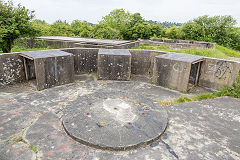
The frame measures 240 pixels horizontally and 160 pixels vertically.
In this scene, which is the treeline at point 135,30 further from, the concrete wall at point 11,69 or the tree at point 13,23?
the concrete wall at point 11,69

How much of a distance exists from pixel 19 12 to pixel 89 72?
5331mm

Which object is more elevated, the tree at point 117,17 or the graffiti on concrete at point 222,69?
the tree at point 117,17

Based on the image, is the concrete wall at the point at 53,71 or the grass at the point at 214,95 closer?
the grass at the point at 214,95

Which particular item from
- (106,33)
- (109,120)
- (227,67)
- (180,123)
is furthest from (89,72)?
(106,33)

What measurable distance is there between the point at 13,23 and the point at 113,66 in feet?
19.1

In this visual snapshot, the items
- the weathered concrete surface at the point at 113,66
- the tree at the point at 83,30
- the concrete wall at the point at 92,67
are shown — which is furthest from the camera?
the tree at the point at 83,30

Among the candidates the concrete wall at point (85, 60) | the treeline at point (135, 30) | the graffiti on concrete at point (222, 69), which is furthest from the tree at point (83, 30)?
the graffiti on concrete at point (222, 69)

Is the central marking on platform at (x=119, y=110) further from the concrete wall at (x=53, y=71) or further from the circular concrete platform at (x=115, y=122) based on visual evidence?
the concrete wall at (x=53, y=71)

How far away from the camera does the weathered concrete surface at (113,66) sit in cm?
721

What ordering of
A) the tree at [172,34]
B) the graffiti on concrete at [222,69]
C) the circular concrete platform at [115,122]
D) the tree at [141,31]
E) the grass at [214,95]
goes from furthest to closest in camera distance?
1. the tree at [141,31]
2. the tree at [172,34]
3. the graffiti on concrete at [222,69]
4. the grass at [214,95]
5. the circular concrete platform at [115,122]

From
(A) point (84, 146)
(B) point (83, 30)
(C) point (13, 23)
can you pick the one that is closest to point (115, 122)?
(A) point (84, 146)

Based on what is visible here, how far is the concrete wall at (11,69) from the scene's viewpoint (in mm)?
5926

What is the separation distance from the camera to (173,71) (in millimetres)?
6461

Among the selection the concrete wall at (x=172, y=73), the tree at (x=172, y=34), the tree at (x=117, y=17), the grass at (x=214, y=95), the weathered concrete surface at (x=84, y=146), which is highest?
the tree at (x=117, y=17)
